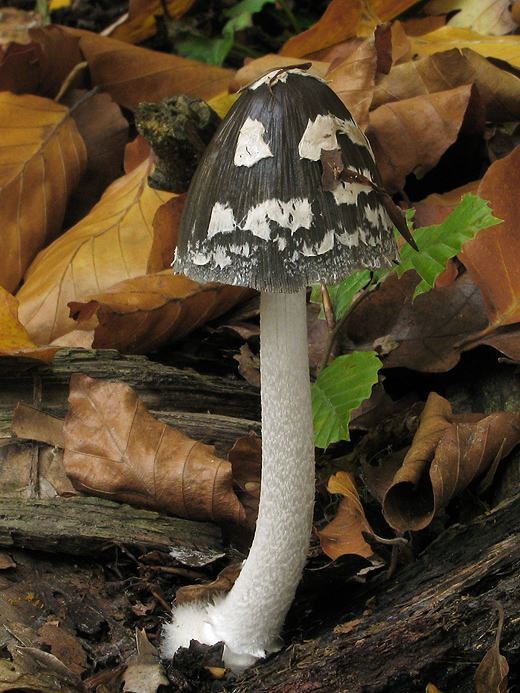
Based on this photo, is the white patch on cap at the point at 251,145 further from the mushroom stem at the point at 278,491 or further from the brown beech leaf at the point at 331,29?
the brown beech leaf at the point at 331,29

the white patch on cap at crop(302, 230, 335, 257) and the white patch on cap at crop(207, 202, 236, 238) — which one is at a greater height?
the white patch on cap at crop(207, 202, 236, 238)

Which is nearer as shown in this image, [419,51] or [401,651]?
[401,651]

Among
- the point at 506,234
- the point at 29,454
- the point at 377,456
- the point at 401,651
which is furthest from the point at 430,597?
the point at 29,454

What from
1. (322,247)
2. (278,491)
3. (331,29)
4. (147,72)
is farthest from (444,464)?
(147,72)

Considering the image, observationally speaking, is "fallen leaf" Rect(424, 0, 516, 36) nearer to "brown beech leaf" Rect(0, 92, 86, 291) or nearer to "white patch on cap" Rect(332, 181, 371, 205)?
"brown beech leaf" Rect(0, 92, 86, 291)

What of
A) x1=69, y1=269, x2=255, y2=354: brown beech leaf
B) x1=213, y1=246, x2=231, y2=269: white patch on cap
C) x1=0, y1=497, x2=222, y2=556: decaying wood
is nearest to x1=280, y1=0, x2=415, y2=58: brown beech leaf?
x1=69, y1=269, x2=255, y2=354: brown beech leaf

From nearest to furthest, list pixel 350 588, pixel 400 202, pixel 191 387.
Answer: pixel 350 588, pixel 191 387, pixel 400 202

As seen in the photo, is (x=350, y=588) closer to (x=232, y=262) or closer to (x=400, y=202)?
(x=232, y=262)
